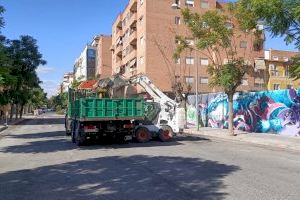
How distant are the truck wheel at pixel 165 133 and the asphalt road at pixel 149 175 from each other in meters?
4.76

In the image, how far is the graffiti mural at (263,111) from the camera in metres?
24.6

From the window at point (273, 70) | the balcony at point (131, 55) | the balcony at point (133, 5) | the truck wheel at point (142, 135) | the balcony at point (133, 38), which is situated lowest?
the truck wheel at point (142, 135)

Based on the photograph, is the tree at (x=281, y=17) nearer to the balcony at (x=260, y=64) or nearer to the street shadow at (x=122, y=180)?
the street shadow at (x=122, y=180)

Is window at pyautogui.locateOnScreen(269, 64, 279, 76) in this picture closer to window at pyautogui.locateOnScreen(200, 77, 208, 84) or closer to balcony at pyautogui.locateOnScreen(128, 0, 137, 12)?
window at pyautogui.locateOnScreen(200, 77, 208, 84)

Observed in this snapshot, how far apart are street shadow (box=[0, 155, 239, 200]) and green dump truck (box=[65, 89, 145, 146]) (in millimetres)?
5107

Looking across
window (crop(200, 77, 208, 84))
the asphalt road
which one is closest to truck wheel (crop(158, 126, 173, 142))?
the asphalt road

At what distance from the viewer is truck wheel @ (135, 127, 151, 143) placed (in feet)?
68.7

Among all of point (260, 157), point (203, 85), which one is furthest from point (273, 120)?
point (203, 85)

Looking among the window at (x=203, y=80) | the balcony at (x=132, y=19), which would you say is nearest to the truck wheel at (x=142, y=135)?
the window at (x=203, y=80)

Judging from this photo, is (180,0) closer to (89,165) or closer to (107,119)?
(107,119)

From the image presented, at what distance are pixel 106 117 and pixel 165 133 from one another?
373cm

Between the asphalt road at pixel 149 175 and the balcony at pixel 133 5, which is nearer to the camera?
the asphalt road at pixel 149 175

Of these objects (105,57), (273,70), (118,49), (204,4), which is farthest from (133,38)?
(105,57)

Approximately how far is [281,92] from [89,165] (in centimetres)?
1561
